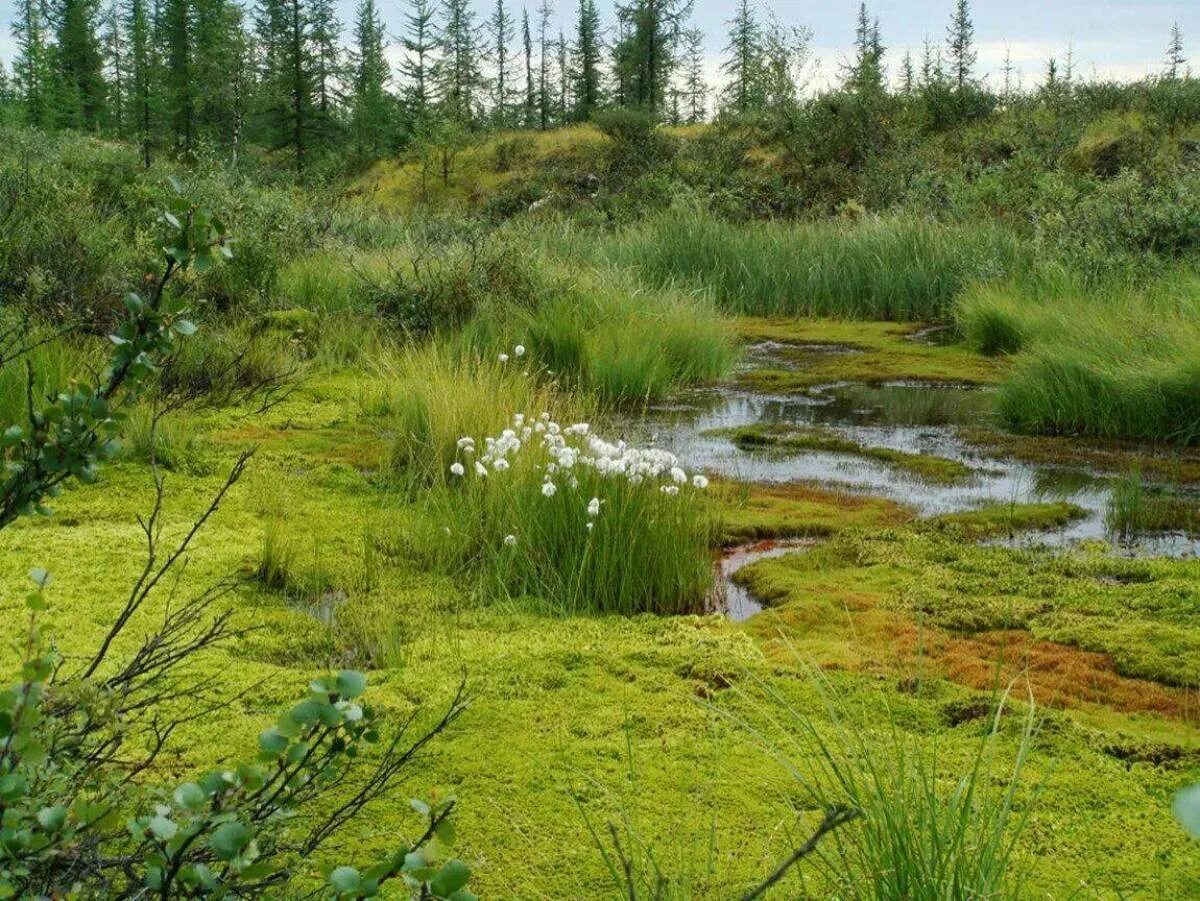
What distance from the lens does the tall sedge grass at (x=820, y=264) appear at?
13297 mm

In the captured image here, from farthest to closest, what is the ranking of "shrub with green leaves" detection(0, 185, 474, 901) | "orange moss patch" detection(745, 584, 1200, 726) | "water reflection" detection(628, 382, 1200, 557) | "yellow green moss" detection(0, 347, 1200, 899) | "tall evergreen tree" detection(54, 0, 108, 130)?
"tall evergreen tree" detection(54, 0, 108, 130), "water reflection" detection(628, 382, 1200, 557), "orange moss patch" detection(745, 584, 1200, 726), "yellow green moss" detection(0, 347, 1200, 899), "shrub with green leaves" detection(0, 185, 474, 901)

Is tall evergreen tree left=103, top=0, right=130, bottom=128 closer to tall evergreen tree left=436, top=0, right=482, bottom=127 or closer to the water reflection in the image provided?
tall evergreen tree left=436, top=0, right=482, bottom=127

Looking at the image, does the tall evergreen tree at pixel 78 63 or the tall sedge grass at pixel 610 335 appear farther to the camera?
the tall evergreen tree at pixel 78 63

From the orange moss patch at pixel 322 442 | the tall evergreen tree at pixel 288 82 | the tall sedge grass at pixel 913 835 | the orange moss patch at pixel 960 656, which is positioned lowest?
the orange moss patch at pixel 960 656

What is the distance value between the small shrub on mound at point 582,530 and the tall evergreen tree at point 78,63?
52.6 m

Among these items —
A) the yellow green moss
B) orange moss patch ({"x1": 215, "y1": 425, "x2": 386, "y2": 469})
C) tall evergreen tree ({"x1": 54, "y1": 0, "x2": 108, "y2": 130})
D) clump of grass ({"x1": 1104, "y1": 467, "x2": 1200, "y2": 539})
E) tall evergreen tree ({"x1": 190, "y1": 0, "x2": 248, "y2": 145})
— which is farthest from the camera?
tall evergreen tree ({"x1": 54, "y1": 0, "x2": 108, "y2": 130})

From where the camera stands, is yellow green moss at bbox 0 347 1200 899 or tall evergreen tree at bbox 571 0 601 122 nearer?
yellow green moss at bbox 0 347 1200 899

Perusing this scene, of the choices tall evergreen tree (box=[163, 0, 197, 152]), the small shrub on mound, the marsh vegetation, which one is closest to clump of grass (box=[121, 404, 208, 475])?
the marsh vegetation

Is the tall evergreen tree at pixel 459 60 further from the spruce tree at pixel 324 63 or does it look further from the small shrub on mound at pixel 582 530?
the small shrub on mound at pixel 582 530

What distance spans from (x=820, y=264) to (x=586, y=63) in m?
36.6

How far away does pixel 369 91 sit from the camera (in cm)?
5041

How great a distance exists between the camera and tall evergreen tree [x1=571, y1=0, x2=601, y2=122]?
47.8 m

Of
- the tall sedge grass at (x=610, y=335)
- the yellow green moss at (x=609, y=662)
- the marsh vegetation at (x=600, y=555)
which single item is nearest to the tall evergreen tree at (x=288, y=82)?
the marsh vegetation at (x=600, y=555)

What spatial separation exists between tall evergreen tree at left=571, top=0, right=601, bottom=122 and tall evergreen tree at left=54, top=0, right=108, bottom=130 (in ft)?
68.0
